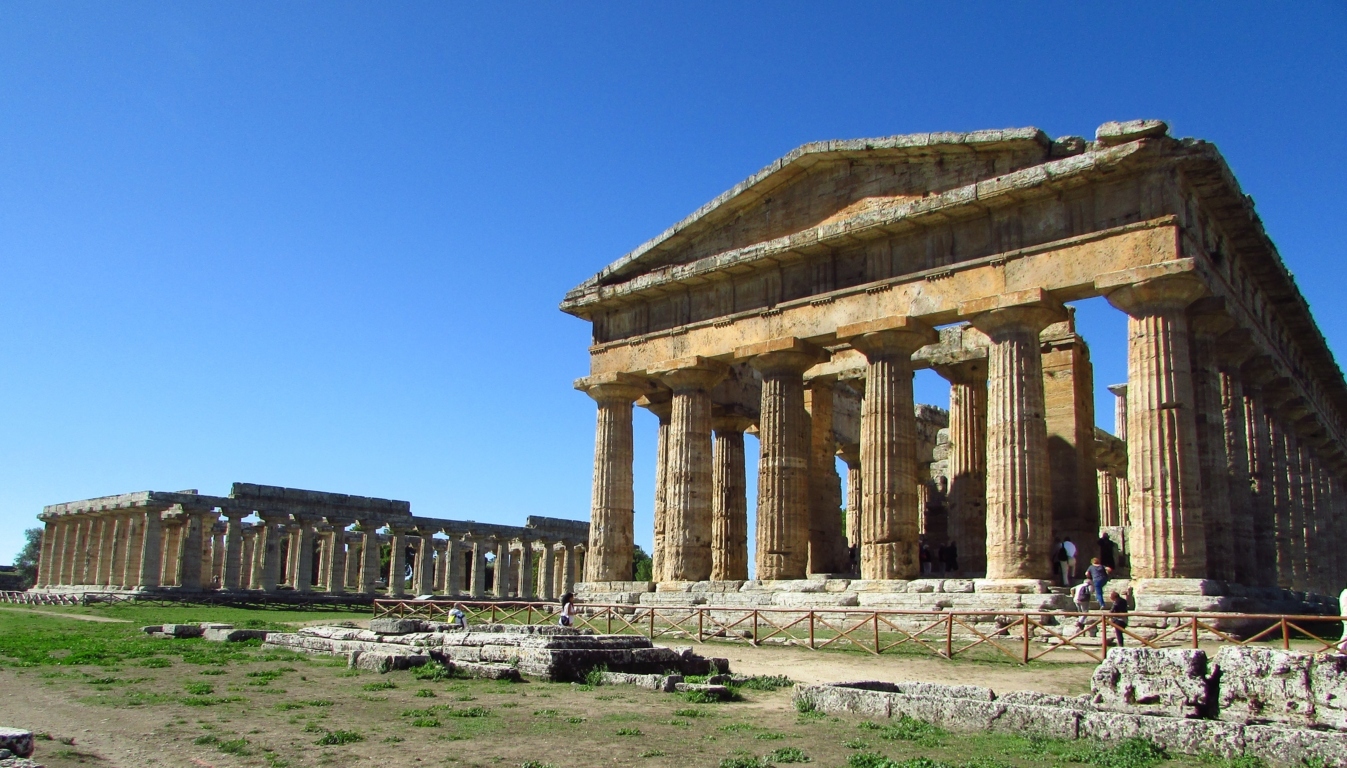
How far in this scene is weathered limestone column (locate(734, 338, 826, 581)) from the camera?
27.4 metres

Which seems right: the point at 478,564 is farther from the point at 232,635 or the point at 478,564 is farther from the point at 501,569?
the point at 232,635

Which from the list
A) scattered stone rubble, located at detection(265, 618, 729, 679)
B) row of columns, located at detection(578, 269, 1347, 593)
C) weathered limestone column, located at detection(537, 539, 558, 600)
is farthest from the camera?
weathered limestone column, located at detection(537, 539, 558, 600)

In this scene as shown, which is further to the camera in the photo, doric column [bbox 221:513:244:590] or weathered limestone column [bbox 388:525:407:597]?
weathered limestone column [bbox 388:525:407:597]

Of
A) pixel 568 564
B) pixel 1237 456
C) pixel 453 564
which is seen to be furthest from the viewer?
pixel 568 564

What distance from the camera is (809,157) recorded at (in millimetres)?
27594

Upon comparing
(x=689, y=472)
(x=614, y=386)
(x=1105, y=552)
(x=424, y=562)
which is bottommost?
(x=424, y=562)

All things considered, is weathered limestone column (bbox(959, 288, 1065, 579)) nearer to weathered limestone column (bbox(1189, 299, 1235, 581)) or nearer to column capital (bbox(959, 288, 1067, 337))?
column capital (bbox(959, 288, 1067, 337))

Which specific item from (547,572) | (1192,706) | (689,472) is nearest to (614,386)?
(689,472)

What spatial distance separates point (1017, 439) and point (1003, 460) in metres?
0.55

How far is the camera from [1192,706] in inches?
391

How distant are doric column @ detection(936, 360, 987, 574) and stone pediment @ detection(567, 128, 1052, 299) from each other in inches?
243

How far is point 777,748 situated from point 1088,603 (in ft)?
42.5

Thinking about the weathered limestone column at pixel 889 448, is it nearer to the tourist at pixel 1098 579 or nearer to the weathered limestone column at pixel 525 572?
the tourist at pixel 1098 579

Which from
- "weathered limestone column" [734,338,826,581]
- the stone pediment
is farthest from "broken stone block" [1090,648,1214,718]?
"weathered limestone column" [734,338,826,581]
